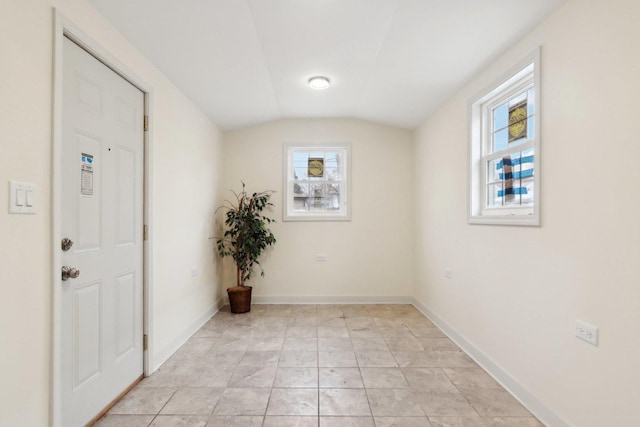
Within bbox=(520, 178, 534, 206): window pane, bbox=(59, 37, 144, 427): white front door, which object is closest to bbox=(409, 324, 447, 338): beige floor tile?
bbox=(520, 178, 534, 206): window pane

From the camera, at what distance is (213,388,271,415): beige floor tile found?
6.30ft

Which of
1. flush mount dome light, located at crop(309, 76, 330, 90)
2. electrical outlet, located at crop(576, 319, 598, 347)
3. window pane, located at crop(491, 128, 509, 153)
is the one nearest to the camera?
electrical outlet, located at crop(576, 319, 598, 347)

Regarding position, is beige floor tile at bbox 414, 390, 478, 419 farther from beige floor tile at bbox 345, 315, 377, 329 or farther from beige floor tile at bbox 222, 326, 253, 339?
beige floor tile at bbox 222, 326, 253, 339

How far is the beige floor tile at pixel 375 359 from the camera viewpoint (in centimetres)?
251

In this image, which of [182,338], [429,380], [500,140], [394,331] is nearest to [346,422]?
[429,380]

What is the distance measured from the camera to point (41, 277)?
1430 millimetres

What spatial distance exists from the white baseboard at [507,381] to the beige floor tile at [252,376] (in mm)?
1643

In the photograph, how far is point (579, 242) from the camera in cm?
162

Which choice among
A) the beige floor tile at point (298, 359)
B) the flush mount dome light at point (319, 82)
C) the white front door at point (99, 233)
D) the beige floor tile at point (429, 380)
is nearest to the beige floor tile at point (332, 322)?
the beige floor tile at point (298, 359)

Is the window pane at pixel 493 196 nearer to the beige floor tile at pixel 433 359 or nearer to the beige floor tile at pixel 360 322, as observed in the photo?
the beige floor tile at pixel 433 359

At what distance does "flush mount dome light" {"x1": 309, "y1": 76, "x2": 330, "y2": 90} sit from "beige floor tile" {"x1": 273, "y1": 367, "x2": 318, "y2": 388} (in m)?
2.62

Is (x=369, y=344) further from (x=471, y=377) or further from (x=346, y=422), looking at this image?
(x=346, y=422)

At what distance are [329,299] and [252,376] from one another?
2.07 m

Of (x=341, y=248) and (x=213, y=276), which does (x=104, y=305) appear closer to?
(x=213, y=276)
